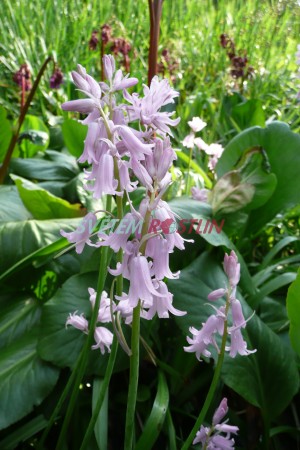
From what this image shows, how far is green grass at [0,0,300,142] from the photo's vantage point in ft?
14.1

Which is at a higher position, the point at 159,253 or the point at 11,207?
the point at 159,253

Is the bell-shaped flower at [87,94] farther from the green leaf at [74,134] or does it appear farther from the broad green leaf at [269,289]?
the green leaf at [74,134]

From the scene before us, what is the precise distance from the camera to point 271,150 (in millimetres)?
1780

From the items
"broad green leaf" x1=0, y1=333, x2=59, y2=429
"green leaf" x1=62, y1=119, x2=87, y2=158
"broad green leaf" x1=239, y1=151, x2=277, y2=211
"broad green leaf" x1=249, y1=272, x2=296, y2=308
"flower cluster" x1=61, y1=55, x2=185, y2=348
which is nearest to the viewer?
"flower cluster" x1=61, y1=55, x2=185, y2=348

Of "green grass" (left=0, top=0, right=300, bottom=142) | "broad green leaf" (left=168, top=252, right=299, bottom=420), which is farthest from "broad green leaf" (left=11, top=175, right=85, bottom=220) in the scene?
"green grass" (left=0, top=0, right=300, bottom=142)

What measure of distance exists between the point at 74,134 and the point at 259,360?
122 centimetres

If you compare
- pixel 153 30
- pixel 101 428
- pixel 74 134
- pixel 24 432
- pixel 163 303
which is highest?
pixel 153 30

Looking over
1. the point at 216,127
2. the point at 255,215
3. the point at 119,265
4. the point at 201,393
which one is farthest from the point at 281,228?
the point at 119,265

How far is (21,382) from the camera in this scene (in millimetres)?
1249

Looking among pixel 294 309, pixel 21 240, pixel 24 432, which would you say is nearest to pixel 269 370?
pixel 294 309

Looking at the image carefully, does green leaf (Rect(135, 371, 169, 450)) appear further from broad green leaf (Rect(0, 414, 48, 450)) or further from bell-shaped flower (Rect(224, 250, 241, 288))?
bell-shaped flower (Rect(224, 250, 241, 288))

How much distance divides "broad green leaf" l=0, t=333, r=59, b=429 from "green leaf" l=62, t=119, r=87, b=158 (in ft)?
3.31

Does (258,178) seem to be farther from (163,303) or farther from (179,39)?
(179,39)

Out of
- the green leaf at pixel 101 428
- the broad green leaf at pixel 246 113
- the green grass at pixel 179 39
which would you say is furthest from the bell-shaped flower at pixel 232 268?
the green grass at pixel 179 39
